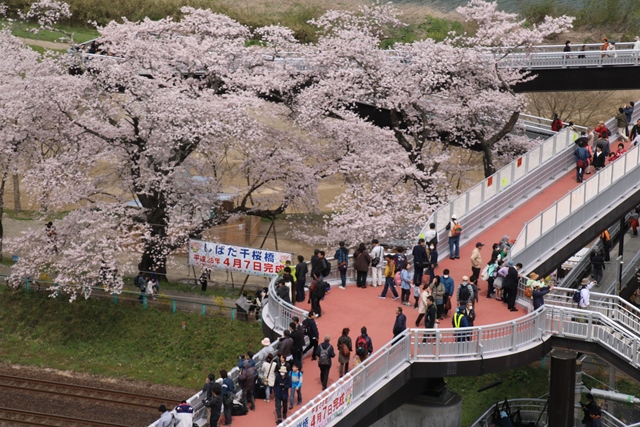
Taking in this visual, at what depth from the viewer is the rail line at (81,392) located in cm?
4100

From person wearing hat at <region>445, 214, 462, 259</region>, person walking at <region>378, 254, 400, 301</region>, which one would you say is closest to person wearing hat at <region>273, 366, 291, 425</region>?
person walking at <region>378, 254, 400, 301</region>

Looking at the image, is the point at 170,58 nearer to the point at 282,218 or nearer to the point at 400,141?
the point at 400,141

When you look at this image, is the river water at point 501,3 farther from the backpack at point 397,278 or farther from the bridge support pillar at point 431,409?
the bridge support pillar at point 431,409

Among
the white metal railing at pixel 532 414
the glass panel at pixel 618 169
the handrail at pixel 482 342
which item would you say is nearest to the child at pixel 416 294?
the handrail at pixel 482 342

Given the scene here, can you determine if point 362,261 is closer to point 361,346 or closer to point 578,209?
point 361,346

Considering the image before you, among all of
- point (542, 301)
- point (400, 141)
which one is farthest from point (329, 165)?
point (542, 301)

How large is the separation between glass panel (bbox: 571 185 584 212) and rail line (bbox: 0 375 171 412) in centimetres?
1666

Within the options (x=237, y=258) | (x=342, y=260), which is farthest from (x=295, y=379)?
(x=237, y=258)

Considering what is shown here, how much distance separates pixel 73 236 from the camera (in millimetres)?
46281

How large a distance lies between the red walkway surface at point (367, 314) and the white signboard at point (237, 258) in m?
10.5

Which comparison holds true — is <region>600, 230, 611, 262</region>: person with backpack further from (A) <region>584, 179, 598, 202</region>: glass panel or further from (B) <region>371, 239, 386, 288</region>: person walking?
(B) <region>371, 239, 386, 288</region>: person walking

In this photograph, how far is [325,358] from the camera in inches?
1093

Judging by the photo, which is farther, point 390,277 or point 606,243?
point 606,243

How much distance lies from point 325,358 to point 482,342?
4.52 m
